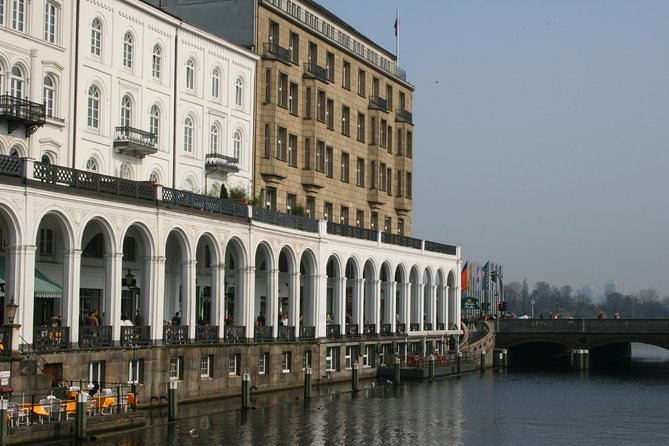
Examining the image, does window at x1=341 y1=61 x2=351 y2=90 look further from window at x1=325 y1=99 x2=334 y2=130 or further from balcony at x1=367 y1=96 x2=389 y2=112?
balcony at x1=367 y1=96 x2=389 y2=112

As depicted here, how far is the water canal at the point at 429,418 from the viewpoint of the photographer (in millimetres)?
43094

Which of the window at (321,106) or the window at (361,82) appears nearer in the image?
the window at (321,106)

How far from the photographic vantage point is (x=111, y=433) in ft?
130

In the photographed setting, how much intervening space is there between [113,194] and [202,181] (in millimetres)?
20029

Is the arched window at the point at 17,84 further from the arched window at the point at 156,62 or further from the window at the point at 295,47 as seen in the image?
the window at the point at 295,47

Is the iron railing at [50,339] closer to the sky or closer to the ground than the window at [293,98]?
closer to the ground

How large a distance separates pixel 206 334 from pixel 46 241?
8.86 metres

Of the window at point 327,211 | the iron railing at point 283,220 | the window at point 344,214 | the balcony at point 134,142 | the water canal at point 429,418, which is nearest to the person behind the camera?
the water canal at point 429,418

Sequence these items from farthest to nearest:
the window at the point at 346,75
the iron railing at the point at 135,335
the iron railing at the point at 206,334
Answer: the window at the point at 346,75
the iron railing at the point at 206,334
the iron railing at the point at 135,335

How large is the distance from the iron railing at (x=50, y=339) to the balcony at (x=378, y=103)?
163ft

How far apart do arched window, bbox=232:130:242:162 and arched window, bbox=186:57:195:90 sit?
572 cm

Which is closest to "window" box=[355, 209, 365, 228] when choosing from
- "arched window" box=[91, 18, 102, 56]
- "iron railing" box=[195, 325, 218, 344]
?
"iron railing" box=[195, 325, 218, 344]

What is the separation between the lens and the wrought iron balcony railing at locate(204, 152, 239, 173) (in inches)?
2682

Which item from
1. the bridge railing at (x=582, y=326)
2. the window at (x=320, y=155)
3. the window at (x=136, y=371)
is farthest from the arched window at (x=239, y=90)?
the bridge railing at (x=582, y=326)
